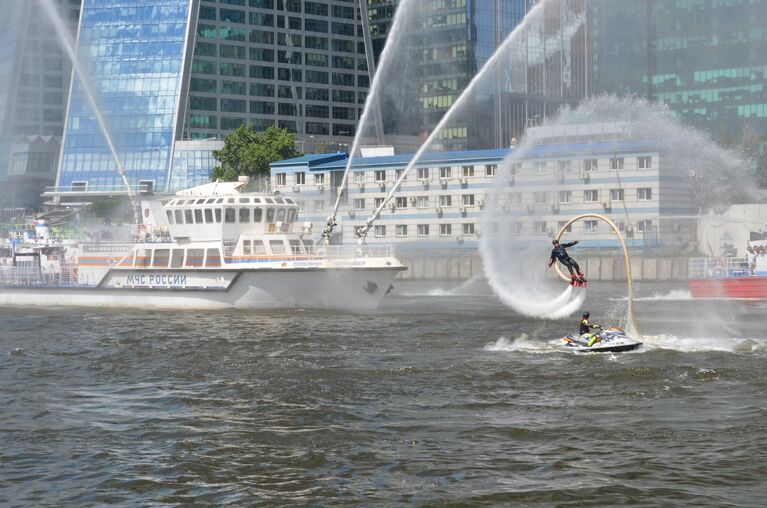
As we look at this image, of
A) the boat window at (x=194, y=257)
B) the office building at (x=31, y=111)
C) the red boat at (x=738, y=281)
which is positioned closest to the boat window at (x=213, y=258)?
the boat window at (x=194, y=257)

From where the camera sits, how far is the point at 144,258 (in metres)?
62.8

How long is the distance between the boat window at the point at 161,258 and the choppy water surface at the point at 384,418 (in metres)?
14.7

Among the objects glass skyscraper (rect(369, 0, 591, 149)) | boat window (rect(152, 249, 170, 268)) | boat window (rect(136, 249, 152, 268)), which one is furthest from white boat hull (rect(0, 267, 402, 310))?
glass skyscraper (rect(369, 0, 591, 149))

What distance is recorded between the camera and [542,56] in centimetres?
15750

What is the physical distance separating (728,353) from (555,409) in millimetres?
12154

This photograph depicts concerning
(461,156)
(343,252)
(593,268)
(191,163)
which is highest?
(191,163)

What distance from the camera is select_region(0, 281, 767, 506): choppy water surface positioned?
73.1ft

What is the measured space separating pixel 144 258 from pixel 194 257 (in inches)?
161

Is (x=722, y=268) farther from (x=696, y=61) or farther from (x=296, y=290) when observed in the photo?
(x=696, y=61)

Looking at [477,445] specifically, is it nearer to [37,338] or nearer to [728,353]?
[728,353]

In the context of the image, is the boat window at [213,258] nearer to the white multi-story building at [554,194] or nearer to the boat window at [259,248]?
the boat window at [259,248]

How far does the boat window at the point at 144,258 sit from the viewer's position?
62.6 metres

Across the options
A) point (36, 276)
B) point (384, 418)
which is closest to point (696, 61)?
point (36, 276)

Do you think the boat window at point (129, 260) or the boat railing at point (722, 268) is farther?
the boat railing at point (722, 268)
